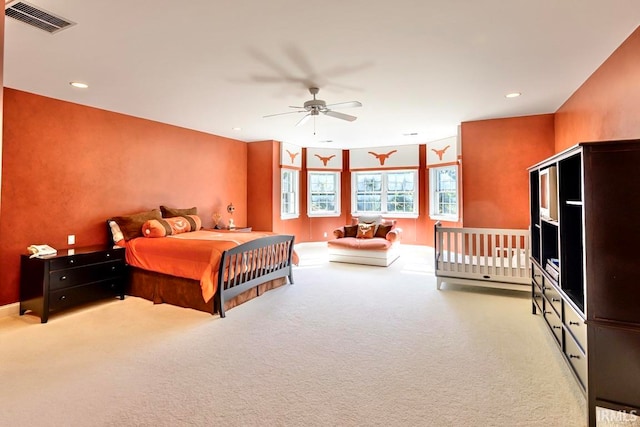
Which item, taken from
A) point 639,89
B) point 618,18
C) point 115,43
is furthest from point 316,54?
point 639,89

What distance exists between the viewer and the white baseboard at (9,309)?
358 cm

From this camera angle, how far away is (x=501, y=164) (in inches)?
198

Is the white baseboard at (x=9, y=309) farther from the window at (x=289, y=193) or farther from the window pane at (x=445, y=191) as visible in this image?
the window pane at (x=445, y=191)

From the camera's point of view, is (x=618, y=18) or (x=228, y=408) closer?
(x=228, y=408)

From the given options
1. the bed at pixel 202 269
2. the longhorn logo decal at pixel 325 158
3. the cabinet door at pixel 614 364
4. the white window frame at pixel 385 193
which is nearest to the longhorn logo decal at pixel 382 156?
the white window frame at pixel 385 193

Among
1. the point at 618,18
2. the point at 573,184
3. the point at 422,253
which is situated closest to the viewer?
the point at 618,18

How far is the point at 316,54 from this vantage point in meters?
2.88

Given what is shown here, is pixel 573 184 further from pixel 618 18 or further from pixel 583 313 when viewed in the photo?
pixel 618 18

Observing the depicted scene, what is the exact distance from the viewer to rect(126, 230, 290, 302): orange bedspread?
3611mm

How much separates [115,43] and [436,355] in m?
3.83

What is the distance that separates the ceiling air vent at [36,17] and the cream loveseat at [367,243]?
16.9 ft

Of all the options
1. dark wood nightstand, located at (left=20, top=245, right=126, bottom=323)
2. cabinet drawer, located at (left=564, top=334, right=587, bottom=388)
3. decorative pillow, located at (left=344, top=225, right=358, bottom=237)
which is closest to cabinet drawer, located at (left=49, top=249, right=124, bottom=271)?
dark wood nightstand, located at (left=20, top=245, right=126, bottom=323)

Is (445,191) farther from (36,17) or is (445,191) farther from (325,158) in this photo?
(36,17)

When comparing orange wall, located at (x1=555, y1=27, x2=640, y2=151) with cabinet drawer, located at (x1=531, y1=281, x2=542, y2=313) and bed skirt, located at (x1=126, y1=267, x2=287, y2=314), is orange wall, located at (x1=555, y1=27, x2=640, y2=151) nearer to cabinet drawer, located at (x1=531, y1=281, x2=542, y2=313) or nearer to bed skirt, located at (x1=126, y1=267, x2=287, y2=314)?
cabinet drawer, located at (x1=531, y1=281, x2=542, y2=313)
